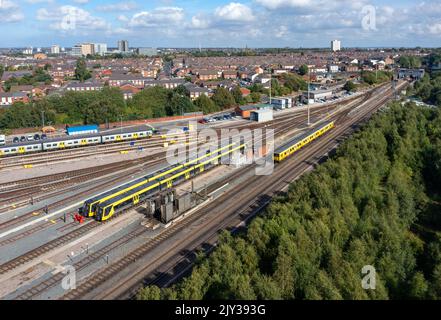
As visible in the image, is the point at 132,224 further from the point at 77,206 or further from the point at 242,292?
the point at 242,292

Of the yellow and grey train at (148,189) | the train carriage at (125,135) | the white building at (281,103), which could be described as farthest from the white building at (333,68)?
the yellow and grey train at (148,189)

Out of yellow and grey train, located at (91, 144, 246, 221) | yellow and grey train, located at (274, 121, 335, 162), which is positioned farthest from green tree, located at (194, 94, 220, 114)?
yellow and grey train, located at (91, 144, 246, 221)

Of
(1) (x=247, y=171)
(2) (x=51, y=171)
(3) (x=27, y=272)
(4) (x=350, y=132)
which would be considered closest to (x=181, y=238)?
(3) (x=27, y=272)

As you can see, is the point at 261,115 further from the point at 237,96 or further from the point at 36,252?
the point at 36,252

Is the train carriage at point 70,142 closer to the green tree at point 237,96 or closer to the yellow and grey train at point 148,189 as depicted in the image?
the yellow and grey train at point 148,189

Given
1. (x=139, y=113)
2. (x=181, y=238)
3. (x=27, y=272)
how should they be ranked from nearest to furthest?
1. (x=27, y=272)
2. (x=181, y=238)
3. (x=139, y=113)
